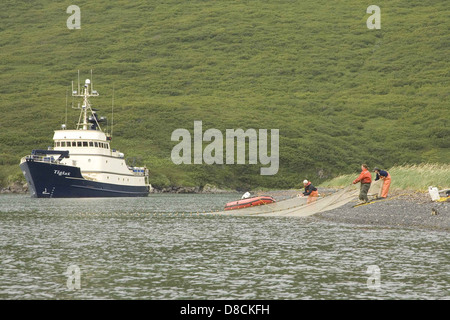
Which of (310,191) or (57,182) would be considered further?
(57,182)

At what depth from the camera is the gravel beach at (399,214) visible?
111ft

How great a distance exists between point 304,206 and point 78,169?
43005 mm

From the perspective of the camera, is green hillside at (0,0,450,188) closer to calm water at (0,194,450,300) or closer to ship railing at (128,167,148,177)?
ship railing at (128,167,148,177)

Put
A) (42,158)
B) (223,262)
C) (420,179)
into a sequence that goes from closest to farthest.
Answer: (223,262) < (420,179) < (42,158)

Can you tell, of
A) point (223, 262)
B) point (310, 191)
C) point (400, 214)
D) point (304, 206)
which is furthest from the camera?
point (310, 191)

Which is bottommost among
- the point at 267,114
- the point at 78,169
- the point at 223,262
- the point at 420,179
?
the point at 223,262

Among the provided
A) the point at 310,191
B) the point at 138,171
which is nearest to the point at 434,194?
the point at 310,191

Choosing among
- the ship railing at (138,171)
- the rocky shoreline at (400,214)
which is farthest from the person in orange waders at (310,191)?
the ship railing at (138,171)

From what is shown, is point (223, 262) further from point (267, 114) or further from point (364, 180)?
point (267, 114)

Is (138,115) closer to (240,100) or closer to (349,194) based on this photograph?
(240,100)

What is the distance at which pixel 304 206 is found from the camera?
42.7 meters
